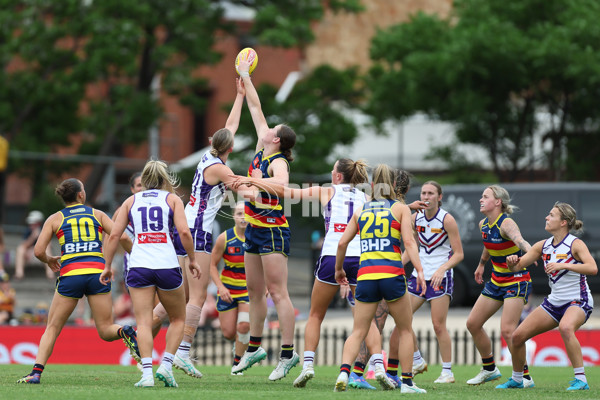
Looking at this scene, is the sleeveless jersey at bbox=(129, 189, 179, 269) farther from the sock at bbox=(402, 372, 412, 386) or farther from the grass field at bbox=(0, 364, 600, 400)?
the sock at bbox=(402, 372, 412, 386)

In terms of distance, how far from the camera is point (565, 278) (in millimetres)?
9305

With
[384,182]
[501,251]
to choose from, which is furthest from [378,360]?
[501,251]

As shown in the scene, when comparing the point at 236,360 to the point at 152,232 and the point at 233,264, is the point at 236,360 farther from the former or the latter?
the point at 152,232

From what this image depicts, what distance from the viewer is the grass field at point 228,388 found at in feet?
25.3

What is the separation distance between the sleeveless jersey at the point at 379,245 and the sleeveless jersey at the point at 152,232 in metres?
1.73

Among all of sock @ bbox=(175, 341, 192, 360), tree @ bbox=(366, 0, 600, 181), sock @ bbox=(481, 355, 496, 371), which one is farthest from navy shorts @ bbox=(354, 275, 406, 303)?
tree @ bbox=(366, 0, 600, 181)

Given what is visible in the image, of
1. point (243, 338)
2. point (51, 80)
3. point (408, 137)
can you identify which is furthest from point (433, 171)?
point (243, 338)

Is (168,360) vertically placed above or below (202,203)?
below

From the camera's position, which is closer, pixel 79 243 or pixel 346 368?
pixel 346 368

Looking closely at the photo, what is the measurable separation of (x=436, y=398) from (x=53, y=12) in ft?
60.8

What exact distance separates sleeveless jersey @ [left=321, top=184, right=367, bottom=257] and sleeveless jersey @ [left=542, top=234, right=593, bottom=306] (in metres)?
2.01

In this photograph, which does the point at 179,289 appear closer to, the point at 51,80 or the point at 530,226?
the point at 530,226

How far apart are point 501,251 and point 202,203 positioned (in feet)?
10.3

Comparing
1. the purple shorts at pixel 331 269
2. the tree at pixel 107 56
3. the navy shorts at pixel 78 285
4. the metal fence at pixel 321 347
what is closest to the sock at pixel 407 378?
the purple shorts at pixel 331 269
